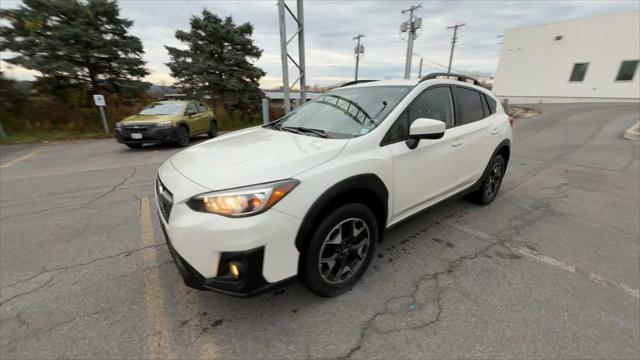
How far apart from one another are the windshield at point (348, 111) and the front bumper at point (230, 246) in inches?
41.4

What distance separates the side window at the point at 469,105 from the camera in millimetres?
3293

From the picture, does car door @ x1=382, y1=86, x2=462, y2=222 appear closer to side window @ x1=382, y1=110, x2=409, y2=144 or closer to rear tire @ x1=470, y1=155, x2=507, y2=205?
side window @ x1=382, y1=110, x2=409, y2=144

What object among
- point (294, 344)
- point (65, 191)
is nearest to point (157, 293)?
point (294, 344)

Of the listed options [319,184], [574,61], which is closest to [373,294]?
[319,184]

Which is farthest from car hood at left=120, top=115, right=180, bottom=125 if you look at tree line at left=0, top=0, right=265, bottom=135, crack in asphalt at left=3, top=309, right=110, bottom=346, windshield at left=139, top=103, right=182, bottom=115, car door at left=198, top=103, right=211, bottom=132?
crack in asphalt at left=3, top=309, right=110, bottom=346

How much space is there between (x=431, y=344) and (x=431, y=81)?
2.41 m

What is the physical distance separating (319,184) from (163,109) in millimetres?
9293

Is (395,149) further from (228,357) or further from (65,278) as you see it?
(65,278)

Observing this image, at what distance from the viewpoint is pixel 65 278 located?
2498 mm

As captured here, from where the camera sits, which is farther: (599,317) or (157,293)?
(157,293)

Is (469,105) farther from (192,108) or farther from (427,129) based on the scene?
(192,108)

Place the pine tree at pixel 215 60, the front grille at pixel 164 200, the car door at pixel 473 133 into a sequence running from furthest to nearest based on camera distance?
1. the pine tree at pixel 215 60
2. the car door at pixel 473 133
3. the front grille at pixel 164 200

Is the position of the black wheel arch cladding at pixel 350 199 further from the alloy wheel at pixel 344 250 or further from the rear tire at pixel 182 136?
the rear tire at pixel 182 136

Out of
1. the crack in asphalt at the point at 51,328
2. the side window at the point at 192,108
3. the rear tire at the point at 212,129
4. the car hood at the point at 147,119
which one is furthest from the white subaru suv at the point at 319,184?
the rear tire at the point at 212,129
